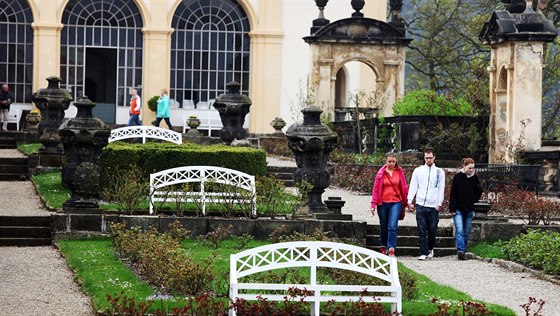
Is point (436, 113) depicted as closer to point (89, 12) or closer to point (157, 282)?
point (89, 12)

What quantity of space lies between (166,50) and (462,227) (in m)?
26.1

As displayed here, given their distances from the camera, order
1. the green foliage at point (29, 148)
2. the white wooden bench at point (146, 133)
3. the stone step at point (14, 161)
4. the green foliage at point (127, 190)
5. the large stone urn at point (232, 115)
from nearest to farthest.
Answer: the green foliage at point (127, 190) < the stone step at point (14, 161) < the green foliage at point (29, 148) < the large stone urn at point (232, 115) < the white wooden bench at point (146, 133)

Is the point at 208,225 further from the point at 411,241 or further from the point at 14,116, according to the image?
the point at 14,116

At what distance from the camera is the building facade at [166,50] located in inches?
1775

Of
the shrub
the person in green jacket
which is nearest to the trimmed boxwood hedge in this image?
the shrub

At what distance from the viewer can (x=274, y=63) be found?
47000mm

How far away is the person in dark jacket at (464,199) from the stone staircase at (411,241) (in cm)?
54

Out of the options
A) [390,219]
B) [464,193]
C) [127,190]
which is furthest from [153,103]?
[390,219]

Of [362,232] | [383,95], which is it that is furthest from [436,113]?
[362,232]

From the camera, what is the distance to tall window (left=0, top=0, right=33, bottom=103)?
147ft

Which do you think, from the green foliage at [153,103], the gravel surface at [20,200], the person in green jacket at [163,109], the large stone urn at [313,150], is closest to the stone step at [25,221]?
the gravel surface at [20,200]

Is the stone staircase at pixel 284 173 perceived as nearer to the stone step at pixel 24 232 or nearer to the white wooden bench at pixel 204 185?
the white wooden bench at pixel 204 185

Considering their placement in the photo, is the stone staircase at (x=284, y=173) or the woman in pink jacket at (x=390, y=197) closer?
the woman in pink jacket at (x=390, y=197)

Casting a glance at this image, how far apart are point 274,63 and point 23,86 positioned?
7472 millimetres
